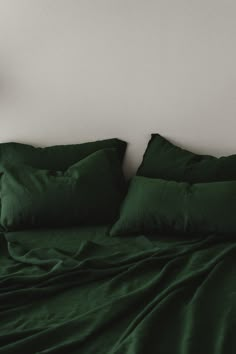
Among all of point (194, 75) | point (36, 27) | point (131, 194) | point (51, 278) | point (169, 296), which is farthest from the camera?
point (36, 27)

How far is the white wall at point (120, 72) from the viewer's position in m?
2.10

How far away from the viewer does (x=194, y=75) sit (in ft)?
7.02

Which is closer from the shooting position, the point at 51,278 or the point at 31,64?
the point at 51,278

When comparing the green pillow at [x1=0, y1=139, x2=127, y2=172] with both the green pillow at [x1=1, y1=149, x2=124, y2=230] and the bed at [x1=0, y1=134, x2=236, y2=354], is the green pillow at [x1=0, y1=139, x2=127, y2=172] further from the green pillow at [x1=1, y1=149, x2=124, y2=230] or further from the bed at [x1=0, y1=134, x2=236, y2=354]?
the bed at [x1=0, y1=134, x2=236, y2=354]

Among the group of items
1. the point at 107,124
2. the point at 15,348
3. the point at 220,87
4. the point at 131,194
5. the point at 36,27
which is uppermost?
the point at 36,27

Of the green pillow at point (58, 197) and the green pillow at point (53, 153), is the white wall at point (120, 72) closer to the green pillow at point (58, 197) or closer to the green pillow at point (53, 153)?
the green pillow at point (53, 153)

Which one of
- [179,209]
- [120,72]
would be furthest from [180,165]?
[120,72]

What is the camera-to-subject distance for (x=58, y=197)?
198 centimetres

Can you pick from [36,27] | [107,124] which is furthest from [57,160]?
[36,27]

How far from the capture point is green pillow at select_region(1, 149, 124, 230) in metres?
1.97

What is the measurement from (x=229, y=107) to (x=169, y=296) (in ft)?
3.75

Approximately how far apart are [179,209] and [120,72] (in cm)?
86

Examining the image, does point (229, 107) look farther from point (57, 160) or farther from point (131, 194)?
point (57, 160)

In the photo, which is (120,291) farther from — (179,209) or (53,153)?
(53,153)
